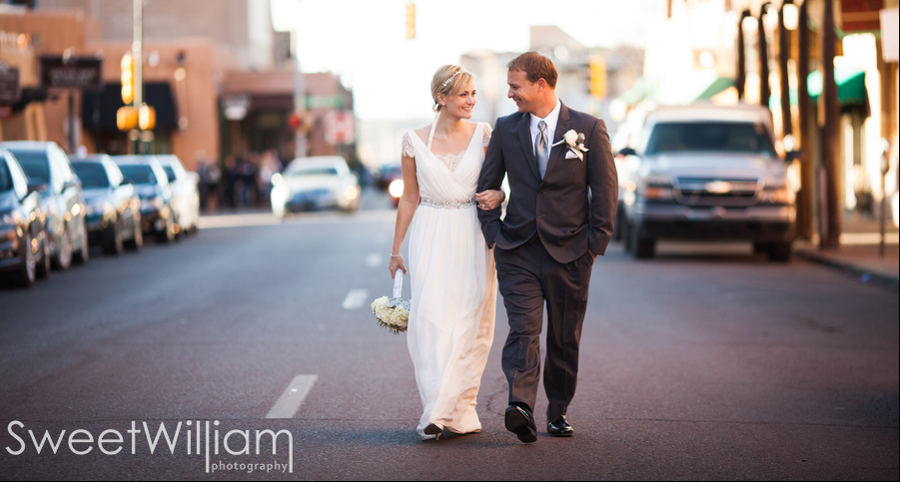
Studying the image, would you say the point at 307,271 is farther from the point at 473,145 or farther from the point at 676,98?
the point at 676,98

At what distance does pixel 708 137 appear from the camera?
18.4m

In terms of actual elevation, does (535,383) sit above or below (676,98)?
below

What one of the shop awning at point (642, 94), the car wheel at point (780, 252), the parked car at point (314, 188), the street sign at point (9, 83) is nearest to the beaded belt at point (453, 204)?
the car wheel at point (780, 252)

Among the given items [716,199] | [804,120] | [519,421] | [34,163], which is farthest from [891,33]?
[34,163]

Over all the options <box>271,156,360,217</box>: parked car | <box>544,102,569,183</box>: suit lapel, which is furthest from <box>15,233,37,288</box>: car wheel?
<box>271,156,360,217</box>: parked car

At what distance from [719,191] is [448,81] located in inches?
462

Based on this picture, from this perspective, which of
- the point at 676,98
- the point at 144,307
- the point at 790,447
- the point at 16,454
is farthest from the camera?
the point at 676,98

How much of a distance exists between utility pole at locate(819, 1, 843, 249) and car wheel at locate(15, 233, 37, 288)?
1160 centimetres

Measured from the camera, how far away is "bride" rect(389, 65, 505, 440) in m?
5.92

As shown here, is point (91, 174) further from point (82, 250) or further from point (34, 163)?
point (34, 163)

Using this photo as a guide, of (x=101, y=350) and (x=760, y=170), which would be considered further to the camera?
(x=760, y=170)

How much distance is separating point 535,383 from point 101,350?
4.59 meters

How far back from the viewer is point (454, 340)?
5953mm

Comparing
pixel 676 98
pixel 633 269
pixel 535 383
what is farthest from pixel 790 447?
pixel 676 98
